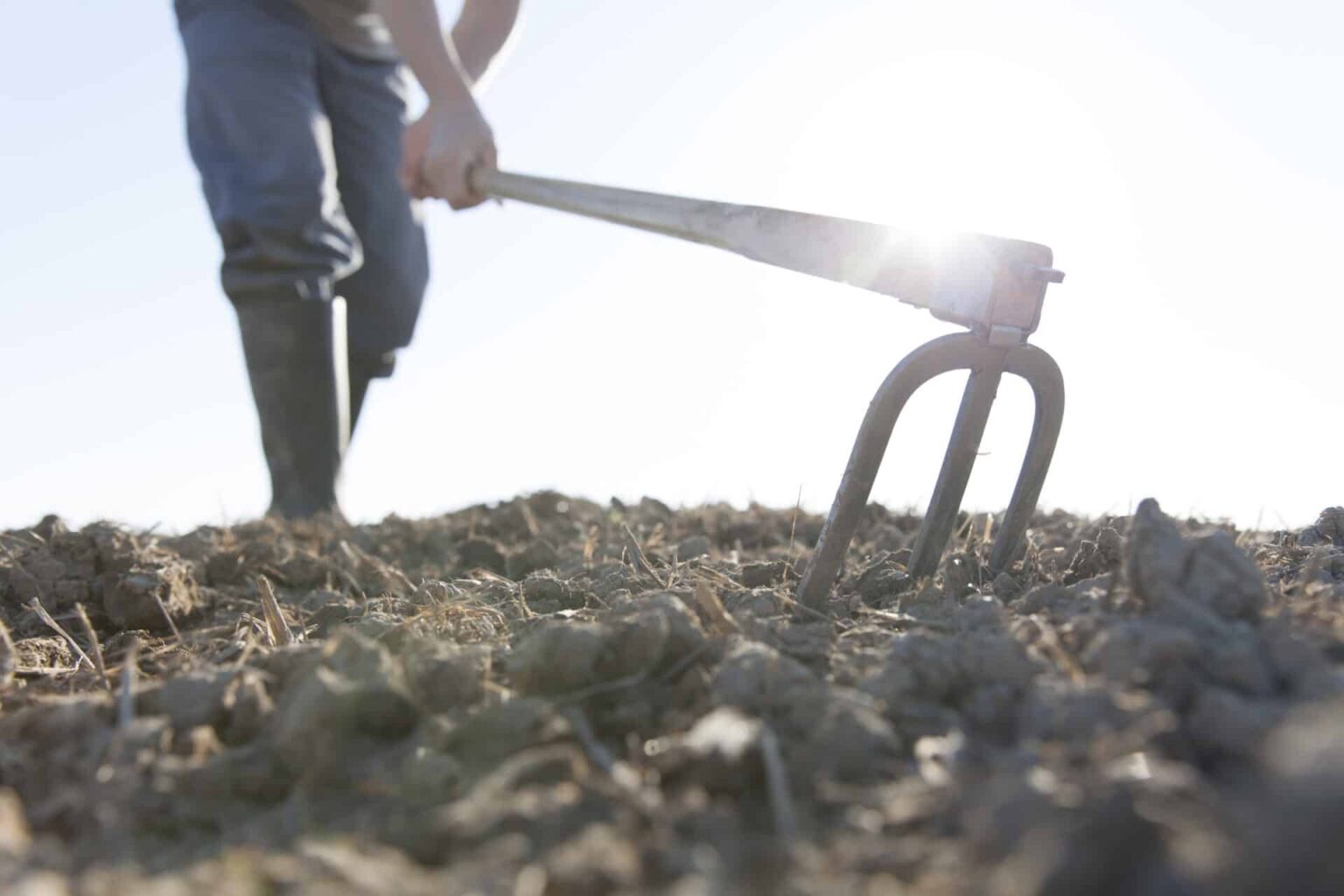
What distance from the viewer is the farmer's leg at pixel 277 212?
2984mm

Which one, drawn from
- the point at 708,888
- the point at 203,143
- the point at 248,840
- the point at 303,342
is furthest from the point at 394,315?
the point at 708,888

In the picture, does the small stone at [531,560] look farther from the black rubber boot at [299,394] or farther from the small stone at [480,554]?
the black rubber boot at [299,394]

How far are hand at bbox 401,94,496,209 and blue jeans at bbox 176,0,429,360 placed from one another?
402mm

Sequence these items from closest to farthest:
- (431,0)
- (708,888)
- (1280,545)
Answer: (708,888)
(1280,545)
(431,0)

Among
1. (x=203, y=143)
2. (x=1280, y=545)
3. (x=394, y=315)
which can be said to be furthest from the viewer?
(x=394, y=315)

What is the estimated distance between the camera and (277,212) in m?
2.97

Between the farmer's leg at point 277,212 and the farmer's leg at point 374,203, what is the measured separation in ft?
0.64

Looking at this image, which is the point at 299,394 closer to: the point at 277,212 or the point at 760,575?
the point at 277,212

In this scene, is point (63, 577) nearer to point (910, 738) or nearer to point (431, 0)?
point (431, 0)

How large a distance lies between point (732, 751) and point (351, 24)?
318cm

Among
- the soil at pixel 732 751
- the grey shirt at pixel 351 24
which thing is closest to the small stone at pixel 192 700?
the soil at pixel 732 751

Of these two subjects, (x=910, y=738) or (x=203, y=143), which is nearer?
(x=910, y=738)

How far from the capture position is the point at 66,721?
1125mm

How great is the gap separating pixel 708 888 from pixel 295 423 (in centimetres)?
286
